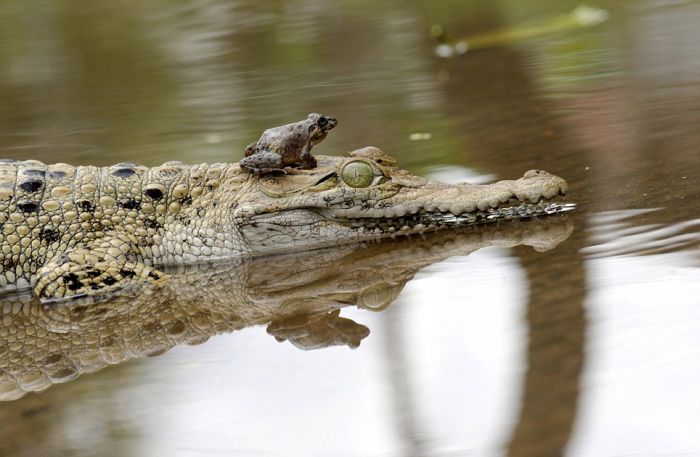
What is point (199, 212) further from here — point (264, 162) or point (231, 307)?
point (231, 307)

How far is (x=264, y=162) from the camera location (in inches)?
243

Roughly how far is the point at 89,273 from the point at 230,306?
1057 mm

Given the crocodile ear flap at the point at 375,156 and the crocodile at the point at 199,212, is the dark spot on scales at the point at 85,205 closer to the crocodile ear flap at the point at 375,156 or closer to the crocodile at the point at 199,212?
the crocodile at the point at 199,212

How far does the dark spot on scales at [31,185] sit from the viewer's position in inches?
250

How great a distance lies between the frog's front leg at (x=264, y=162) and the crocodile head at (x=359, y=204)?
6 centimetres

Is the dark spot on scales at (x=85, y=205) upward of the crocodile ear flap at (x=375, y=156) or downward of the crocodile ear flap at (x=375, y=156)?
downward

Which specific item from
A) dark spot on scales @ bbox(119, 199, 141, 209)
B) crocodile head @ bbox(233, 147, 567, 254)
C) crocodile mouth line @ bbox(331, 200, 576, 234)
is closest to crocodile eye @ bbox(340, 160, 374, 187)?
crocodile head @ bbox(233, 147, 567, 254)

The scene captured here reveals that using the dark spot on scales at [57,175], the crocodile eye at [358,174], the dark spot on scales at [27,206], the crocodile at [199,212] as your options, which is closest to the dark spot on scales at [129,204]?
the crocodile at [199,212]

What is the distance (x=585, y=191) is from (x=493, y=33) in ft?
22.5

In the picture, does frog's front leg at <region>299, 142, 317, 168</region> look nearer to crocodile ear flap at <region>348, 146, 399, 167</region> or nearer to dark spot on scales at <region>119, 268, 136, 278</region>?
crocodile ear flap at <region>348, 146, 399, 167</region>

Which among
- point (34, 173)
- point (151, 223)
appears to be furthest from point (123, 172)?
point (34, 173)

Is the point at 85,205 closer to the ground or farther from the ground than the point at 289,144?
closer to the ground

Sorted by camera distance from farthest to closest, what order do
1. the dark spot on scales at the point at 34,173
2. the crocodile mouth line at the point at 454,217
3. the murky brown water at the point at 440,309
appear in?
the dark spot on scales at the point at 34,173 → the crocodile mouth line at the point at 454,217 → the murky brown water at the point at 440,309

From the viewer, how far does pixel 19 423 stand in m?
4.25
